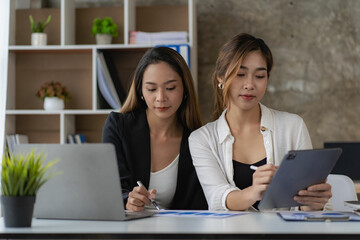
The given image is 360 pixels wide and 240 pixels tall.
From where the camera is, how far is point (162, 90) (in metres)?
2.30

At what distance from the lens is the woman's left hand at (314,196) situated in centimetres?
179

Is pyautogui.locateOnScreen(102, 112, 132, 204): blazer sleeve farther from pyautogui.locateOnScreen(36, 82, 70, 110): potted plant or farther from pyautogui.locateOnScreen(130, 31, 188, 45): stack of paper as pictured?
pyautogui.locateOnScreen(36, 82, 70, 110): potted plant

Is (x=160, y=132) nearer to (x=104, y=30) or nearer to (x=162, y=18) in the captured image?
(x=104, y=30)

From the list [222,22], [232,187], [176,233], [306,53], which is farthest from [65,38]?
[176,233]

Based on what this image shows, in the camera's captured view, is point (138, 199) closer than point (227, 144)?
Yes

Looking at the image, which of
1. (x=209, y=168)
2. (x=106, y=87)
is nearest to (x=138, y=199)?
(x=209, y=168)

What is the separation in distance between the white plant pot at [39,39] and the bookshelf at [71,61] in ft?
0.22

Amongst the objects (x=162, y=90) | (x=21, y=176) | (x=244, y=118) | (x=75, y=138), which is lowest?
(x=75, y=138)

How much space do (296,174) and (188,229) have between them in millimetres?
413

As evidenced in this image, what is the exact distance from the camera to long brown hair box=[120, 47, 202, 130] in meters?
2.39

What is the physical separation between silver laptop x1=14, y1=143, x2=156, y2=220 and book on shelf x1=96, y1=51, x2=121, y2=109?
2189 millimetres

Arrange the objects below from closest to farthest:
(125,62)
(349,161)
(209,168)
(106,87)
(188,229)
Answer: (188,229) < (209,168) < (349,161) < (106,87) < (125,62)

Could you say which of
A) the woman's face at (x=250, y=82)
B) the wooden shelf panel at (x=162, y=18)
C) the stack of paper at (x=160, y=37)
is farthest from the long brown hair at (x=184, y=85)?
the wooden shelf panel at (x=162, y=18)

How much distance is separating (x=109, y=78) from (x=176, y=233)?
265 centimetres
